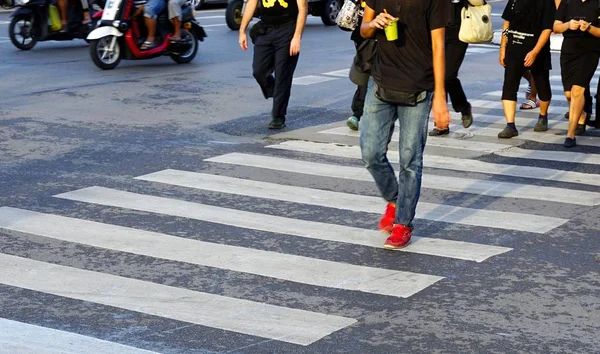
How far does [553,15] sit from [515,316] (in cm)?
616

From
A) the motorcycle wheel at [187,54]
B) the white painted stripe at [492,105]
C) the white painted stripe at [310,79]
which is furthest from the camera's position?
the motorcycle wheel at [187,54]

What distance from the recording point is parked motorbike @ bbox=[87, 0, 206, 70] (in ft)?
55.9

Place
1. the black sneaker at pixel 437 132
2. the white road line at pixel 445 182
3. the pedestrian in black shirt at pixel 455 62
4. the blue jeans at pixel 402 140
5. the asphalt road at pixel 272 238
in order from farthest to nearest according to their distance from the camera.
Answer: the black sneaker at pixel 437 132
the pedestrian in black shirt at pixel 455 62
the white road line at pixel 445 182
the blue jeans at pixel 402 140
the asphalt road at pixel 272 238

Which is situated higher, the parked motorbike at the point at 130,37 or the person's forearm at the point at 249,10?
the person's forearm at the point at 249,10

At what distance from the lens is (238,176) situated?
980 centimetres

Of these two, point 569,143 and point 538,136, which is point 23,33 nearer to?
point 538,136

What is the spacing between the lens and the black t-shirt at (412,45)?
23.7ft

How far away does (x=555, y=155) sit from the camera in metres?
11.1

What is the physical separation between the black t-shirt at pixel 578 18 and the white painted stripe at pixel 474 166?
1661 mm

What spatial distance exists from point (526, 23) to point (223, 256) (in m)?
5.60

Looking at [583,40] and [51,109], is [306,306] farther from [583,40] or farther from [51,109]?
[51,109]

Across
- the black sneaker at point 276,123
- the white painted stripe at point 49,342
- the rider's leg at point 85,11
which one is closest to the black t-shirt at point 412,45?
the white painted stripe at point 49,342

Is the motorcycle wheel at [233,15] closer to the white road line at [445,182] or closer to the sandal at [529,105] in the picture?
the sandal at [529,105]

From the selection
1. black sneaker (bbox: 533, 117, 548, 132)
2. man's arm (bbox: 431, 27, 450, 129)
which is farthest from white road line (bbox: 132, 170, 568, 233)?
black sneaker (bbox: 533, 117, 548, 132)
